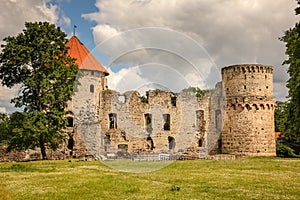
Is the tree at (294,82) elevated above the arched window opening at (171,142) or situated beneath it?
elevated above

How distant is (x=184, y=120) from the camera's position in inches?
1422

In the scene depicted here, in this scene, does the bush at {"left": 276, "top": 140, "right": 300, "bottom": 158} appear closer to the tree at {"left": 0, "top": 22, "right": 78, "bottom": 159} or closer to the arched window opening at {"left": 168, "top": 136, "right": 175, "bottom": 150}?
the arched window opening at {"left": 168, "top": 136, "right": 175, "bottom": 150}

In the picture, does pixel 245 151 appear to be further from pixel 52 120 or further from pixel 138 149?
pixel 52 120

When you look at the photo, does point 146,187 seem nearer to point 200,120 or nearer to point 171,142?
point 171,142

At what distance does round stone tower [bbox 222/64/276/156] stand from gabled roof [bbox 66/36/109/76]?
12914 mm

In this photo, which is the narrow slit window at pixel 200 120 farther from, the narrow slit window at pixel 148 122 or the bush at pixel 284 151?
the bush at pixel 284 151

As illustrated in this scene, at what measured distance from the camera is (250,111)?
3306 centimetres

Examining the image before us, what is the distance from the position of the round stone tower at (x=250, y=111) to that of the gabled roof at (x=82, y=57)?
1291 centimetres

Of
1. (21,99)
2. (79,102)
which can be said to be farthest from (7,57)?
(79,102)

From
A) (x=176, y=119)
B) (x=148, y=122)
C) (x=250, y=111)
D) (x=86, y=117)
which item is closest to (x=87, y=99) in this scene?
(x=86, y=117)

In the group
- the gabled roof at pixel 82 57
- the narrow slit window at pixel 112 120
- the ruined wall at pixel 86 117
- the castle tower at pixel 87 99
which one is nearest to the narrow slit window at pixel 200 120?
Answer: the narrow slit window at pixel 112 120

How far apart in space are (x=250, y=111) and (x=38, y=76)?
18204mm

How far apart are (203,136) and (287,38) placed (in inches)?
871

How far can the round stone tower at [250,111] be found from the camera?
3259cm
